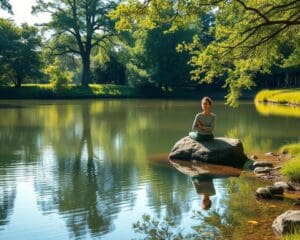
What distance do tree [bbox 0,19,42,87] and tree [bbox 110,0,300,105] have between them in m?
47.5

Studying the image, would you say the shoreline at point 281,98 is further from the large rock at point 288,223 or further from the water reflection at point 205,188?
the large rock at point 288,223

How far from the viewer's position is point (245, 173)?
512 inches

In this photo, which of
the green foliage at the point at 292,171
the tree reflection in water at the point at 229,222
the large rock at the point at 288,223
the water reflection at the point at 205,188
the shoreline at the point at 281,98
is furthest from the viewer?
the shoreline at the point at 281,98

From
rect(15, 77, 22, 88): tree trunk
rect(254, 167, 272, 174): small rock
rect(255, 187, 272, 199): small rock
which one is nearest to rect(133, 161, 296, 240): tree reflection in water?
rect(255, 187, 272, 199): small rock

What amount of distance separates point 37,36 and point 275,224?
195 ft

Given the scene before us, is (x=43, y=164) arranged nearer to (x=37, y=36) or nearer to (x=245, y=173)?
(x=245, y=173)

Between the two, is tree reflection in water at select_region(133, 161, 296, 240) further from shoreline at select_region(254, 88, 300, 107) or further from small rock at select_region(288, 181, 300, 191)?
shoreline at select_region(254, 88, 300, 107)

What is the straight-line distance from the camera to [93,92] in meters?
63.1

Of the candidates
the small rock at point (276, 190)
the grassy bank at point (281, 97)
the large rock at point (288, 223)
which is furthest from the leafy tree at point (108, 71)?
the large rock at point (288, 223)

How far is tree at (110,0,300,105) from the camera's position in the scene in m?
11.7

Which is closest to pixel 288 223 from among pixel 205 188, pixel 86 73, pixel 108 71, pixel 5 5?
pixel 205 188

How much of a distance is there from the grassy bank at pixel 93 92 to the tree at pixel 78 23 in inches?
192

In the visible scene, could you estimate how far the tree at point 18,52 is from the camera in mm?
60219

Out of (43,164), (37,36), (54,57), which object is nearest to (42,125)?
(43,164)
